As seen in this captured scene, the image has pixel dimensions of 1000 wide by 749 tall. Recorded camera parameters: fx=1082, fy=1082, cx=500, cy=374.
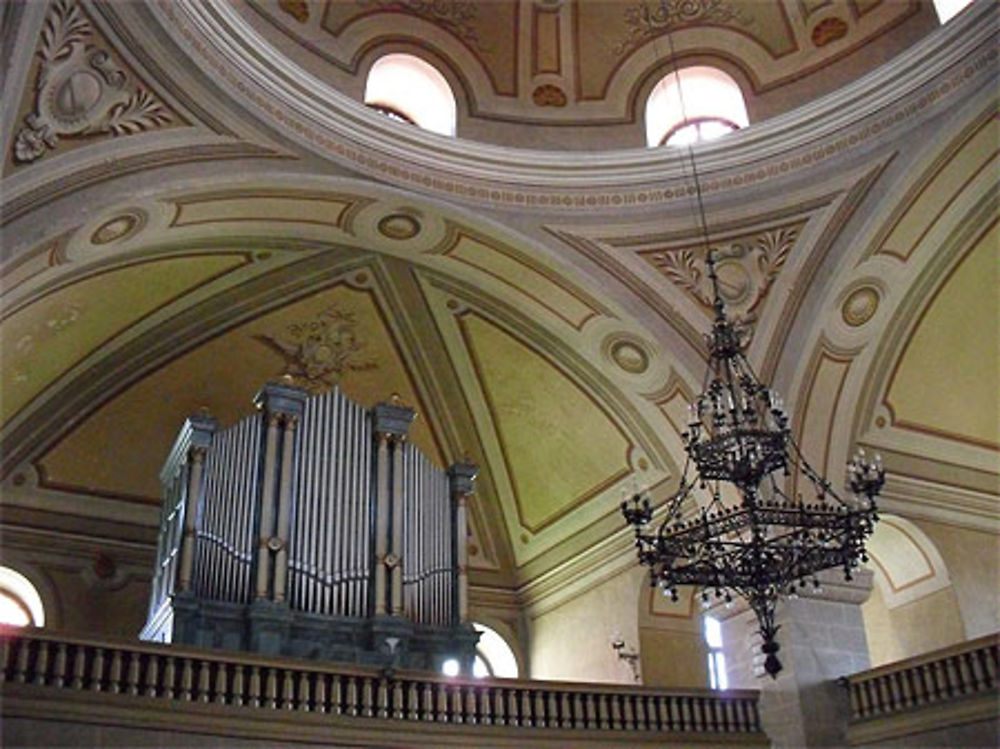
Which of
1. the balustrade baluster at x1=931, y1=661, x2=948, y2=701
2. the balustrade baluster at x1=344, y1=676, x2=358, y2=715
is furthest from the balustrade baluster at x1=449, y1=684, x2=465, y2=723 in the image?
the balustrade baluster at x1=931, y1=661, x2=948, y2=701

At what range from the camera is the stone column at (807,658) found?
1070 cm

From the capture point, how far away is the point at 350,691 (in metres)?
9.10

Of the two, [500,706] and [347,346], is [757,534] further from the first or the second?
[347,346]

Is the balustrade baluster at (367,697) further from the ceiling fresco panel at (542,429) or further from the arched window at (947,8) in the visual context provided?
the arched window at (947,8)

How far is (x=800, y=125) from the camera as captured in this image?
37.7 feet

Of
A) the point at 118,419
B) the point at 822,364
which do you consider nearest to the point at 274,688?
the point at 118,419

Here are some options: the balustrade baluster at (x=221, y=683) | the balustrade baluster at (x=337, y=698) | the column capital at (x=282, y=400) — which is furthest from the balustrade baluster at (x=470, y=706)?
the column capital at (x=282, y=400)

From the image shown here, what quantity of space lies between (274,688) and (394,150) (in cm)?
557

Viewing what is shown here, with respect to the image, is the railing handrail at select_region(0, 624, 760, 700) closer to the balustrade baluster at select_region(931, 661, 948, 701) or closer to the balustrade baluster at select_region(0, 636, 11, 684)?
the balustrade baluster at select_region(0, 636, 11, 684)

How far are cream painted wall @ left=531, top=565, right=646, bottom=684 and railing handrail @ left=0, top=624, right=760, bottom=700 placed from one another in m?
2.42

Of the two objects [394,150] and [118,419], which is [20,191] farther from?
[118,419]

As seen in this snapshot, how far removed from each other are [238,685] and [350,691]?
0.99 meters

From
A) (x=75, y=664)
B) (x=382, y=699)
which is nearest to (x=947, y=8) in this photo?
(x=382, y=699)

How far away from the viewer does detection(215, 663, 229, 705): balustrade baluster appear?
8.47 m
